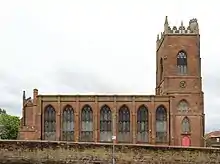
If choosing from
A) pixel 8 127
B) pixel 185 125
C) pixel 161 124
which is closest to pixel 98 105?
pixel 161 124

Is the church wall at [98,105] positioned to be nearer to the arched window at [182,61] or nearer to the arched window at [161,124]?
the arched window at [161,124]

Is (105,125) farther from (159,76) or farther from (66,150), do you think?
(66,150)

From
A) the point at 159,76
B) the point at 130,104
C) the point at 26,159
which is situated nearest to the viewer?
the point at 26,159

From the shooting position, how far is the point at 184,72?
2790 inches

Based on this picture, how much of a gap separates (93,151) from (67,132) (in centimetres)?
2346

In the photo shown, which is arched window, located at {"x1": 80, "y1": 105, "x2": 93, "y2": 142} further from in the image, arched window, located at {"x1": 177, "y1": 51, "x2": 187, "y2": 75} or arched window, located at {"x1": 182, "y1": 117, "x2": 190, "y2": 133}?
arched window, located at {"x1": 177, "y1": 51, "x2": 187, "y2": 75}

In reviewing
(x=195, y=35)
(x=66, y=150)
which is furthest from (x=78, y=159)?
(x=195, y=35)

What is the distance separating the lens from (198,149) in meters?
44.9

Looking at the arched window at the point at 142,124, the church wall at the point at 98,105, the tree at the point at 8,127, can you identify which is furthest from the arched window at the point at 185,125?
the tree at the point at 8,127

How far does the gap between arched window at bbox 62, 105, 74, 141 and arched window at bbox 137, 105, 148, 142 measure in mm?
8194

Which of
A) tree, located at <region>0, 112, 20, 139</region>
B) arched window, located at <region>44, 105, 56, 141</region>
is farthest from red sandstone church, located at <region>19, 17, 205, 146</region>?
tree, located at <region>0, 112, 20, 139</region>

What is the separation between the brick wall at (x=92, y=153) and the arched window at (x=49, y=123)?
2335 cm

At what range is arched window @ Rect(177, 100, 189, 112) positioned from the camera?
68.6 m

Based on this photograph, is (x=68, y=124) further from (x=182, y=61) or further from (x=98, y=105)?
(x=182, y=61)
